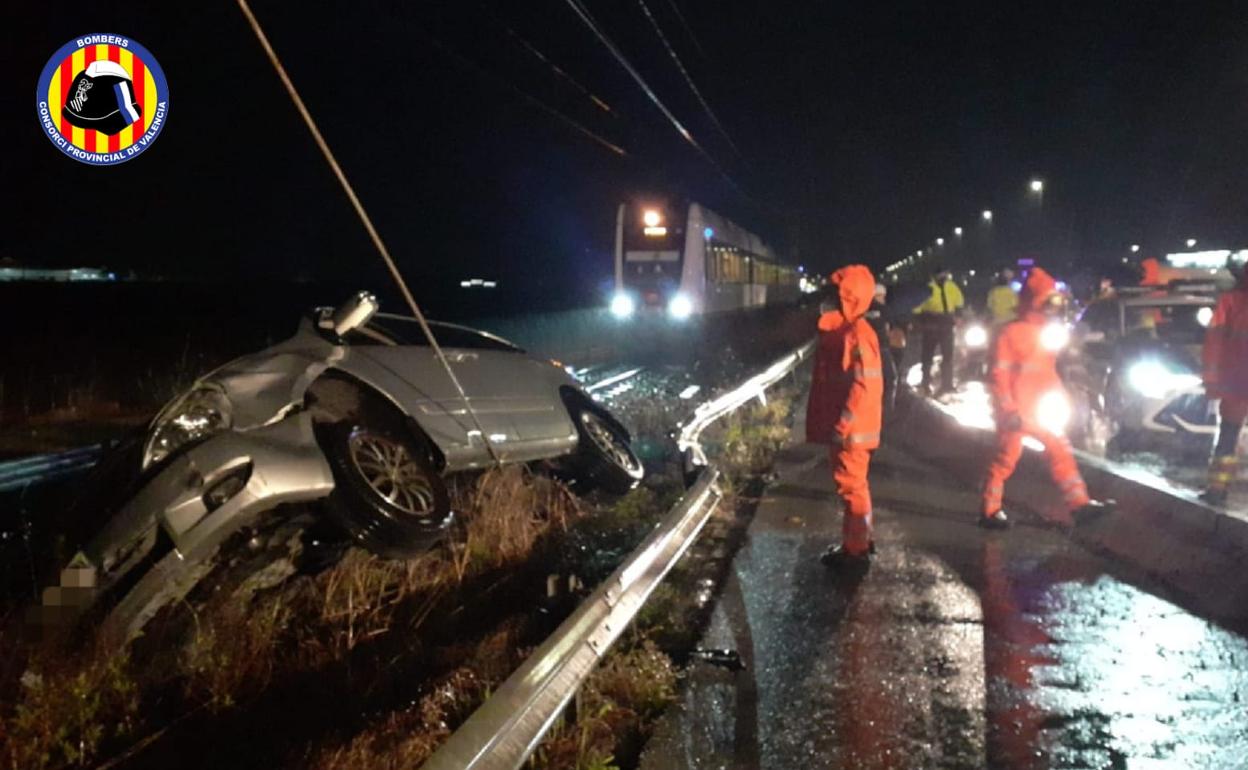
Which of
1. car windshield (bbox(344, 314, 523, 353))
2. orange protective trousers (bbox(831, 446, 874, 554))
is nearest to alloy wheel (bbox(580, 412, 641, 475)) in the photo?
car windshield (bbox(344, 314, 523, 353))

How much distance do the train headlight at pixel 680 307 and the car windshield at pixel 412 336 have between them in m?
20.8

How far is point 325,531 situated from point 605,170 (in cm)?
5309

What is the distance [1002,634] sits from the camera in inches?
240

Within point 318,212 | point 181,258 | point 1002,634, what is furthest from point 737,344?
point 318,212

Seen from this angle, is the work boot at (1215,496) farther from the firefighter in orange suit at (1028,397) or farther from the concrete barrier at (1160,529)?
the firefighter in orange suit at (1028,397)

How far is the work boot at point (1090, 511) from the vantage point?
8172 millimetres

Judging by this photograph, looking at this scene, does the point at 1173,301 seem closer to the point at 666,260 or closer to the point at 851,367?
the point at 851,367

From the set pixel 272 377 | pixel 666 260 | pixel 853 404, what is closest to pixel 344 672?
pixel 272 377

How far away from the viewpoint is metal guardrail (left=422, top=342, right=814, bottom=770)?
139 inches

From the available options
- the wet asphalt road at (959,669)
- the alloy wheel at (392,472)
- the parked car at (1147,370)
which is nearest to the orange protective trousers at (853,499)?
the wet asphalt road at (959,669)

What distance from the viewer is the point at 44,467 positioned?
11320mm

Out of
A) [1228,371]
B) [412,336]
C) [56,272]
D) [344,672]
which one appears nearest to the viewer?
[344,672]

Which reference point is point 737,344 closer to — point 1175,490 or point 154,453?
point 1175,490

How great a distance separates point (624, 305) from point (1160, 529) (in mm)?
22836
